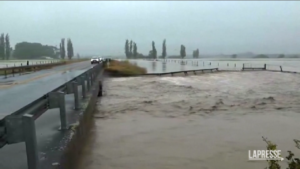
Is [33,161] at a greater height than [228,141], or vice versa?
[33,161]

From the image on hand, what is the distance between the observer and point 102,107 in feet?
50.7

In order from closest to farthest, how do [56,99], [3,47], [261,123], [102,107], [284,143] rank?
[56,99]
[284,143]
[261,123]
[102,107]
[3,47]

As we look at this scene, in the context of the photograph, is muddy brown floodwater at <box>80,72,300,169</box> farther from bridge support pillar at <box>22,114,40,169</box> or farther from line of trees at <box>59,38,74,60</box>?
line of trees at <box>59,38,74,60</box>

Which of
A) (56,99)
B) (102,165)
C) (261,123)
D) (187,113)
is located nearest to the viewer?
(56,99)

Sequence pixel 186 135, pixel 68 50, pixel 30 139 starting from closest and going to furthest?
pixel 30 139, pixel 186 135, pixel 68 50

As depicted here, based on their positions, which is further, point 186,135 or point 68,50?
point 68,50

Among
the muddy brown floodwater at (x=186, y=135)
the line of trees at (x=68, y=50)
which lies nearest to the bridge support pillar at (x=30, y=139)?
the muddy brown floodwater at (x=186, y=135)

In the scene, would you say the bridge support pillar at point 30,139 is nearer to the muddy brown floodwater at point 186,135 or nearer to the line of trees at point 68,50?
the muddy brown floodwater at point 186,135

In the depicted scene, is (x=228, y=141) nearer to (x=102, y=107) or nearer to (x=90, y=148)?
(x=90, y=148)

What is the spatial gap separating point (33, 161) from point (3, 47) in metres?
133

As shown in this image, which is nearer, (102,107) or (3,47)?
(102,107)

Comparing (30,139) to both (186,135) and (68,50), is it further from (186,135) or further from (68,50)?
(68,50)

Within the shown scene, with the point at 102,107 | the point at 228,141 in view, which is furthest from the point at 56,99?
the point at 102,107

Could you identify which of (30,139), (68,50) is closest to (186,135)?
(30,139)
